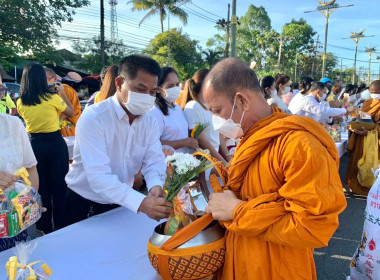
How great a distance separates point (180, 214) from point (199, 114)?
2.03 meters

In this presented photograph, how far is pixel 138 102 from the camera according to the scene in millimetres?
1976

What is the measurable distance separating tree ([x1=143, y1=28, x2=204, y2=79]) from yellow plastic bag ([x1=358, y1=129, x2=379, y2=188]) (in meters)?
27.8

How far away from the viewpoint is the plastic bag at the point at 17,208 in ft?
4.39

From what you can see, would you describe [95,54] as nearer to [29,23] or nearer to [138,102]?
[29,23]

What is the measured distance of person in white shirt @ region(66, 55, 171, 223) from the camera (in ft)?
A: 5.84

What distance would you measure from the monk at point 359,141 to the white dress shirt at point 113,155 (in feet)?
13.6

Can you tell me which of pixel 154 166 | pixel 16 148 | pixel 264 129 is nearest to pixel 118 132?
pixel 154 166

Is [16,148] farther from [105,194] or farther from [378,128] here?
[378,128]

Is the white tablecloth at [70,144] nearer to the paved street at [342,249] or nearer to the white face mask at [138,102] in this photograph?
the white face mask at [138,102]

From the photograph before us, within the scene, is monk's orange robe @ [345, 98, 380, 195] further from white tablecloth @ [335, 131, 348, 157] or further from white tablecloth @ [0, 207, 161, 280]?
white tablecloth @ [0, 207, 161, 280]

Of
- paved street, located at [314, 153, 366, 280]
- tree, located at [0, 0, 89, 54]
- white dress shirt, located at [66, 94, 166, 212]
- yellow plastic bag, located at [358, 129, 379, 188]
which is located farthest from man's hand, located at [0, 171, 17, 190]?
tree, located at [0, 0, 89, 54]

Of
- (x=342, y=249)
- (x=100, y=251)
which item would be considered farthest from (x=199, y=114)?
(x=342, y=249)

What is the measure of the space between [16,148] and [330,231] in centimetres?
166

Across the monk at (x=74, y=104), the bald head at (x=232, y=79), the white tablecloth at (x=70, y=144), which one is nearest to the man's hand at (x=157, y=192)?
the bald head at (x=232, y=79)
